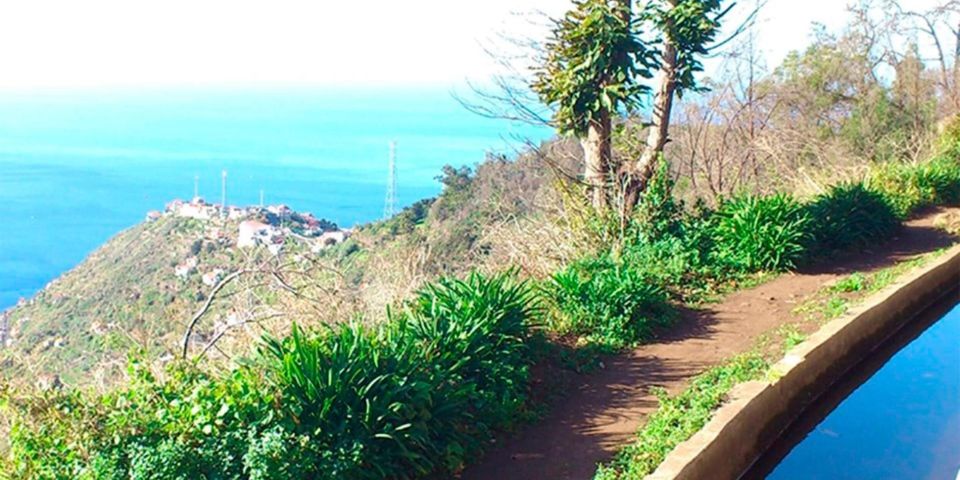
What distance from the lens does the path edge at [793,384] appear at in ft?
15.1

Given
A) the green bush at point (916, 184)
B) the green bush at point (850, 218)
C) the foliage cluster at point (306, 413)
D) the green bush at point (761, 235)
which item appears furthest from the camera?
the green bush at point (916, 184)

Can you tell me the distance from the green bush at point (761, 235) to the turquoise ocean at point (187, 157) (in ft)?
8.82

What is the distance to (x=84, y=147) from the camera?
239 feet

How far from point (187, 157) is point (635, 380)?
68751 millimetres

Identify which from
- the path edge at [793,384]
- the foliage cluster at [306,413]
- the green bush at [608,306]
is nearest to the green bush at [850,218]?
the path edge at [793,384]

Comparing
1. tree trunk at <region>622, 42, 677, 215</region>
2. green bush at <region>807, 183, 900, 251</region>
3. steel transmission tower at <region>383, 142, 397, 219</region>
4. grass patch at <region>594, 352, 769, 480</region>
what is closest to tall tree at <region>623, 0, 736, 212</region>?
tree trunk at <region>622, 42, 677, 215</region>

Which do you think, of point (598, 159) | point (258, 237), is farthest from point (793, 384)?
point (258, 237)

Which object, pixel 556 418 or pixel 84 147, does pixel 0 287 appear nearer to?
pixel 556 418

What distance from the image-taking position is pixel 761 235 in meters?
8.72

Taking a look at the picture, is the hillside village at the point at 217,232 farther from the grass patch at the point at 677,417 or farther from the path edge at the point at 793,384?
the path edge at the point at 793,384

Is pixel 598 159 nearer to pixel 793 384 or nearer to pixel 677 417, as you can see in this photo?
pixel 793 384

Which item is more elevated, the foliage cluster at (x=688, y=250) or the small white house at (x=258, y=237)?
the foliage cluster at (x=688, y=250)

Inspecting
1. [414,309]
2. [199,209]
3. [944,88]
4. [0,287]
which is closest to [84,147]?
[0,287]

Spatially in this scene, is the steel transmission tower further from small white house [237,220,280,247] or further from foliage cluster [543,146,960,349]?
foliage cluster [543,146,960,349]
